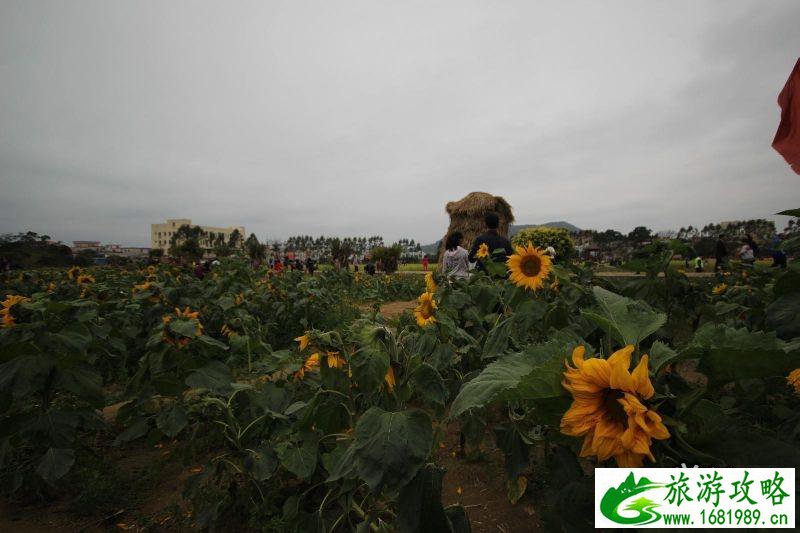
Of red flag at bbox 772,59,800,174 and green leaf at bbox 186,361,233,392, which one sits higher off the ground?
red flag at bbox 772,59,800,174

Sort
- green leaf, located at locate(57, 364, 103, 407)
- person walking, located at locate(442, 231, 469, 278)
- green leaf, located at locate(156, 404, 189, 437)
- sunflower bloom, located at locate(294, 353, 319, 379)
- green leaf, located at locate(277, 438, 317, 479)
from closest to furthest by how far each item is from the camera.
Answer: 1. green leaf, located at locate(277, 438, 317, 479)
2. green leaf, located at locate(156, 404, 189, 437)
3. green leaf, located at locate(57, 364, 103, 407)
4. sunflower bloom, located at locate(294, 353, 319, 379)
5. person walking, located at locate(442, 231, 469, 278)

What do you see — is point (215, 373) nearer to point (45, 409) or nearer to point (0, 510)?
point (45, 409)

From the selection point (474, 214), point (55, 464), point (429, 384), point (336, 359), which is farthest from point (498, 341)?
point (474, 214)

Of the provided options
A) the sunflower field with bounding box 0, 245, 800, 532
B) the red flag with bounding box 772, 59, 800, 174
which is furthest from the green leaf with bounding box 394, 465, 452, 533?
the red flag with bounding box 772, 59, 800, 174

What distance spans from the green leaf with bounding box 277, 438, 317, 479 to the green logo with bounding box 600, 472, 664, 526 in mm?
1117

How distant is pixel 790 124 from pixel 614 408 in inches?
82.3

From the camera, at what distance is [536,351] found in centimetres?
76

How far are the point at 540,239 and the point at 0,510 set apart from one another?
14.4 metres

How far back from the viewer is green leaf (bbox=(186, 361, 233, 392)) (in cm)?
173

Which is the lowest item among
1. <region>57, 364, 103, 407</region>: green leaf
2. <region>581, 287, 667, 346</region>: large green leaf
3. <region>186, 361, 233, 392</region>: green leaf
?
<region>57, 364, 103, 407</region>: green leaf

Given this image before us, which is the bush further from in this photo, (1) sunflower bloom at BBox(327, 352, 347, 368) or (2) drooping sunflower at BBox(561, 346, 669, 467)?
(2) drooping sunflower at BBox(561, 346, 669, 467)

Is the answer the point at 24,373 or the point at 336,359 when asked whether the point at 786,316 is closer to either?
the point at 336,359

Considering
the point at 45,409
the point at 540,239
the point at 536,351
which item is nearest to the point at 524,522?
the point at 536,351

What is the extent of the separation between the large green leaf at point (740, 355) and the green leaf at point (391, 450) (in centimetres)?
64
